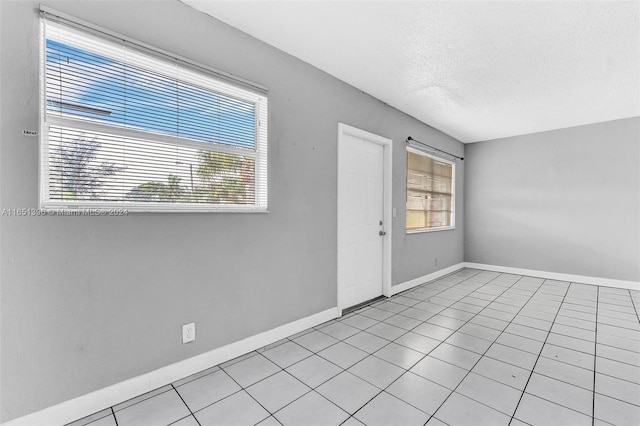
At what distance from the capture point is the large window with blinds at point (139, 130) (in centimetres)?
163

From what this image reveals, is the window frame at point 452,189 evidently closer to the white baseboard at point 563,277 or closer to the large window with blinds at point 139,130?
the white baseboard at point 563,277

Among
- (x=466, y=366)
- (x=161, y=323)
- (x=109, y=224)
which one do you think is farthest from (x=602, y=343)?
(x=109, y=224)

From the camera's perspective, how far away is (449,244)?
559 cm

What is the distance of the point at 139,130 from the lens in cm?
190

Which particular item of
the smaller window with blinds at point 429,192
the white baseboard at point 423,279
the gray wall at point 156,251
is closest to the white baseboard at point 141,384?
the gray wall at point 156,251

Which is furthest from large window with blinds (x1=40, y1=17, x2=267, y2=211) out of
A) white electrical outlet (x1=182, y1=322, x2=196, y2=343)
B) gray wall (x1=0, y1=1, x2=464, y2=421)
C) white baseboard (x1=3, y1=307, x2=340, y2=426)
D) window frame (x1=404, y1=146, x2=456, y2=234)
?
window frame (x1=404, y1=146, x2=456, y2=234)

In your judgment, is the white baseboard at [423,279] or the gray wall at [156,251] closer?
the gray wall at [156,251]

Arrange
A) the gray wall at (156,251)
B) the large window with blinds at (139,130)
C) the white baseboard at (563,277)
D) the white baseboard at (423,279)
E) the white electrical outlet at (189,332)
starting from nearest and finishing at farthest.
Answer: the gray wall at (156,251) < the large window with blinds at (139,130) < the white electrical outlet at (189,332) < the white baseboard at (423,279) < the white baseboard at (563,277)

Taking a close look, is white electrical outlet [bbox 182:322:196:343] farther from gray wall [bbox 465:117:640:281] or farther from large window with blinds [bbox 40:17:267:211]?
gray wall [bbox 465:117:640:281]

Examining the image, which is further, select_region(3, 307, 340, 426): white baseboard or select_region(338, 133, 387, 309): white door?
select_region(338, 133, 387, 309): white door

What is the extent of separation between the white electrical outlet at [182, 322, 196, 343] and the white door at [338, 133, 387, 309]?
163cm

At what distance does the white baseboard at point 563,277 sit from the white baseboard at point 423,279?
1.67ft

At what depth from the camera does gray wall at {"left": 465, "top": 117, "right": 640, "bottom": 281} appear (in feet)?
15.0

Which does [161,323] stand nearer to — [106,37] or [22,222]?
[22,222]
